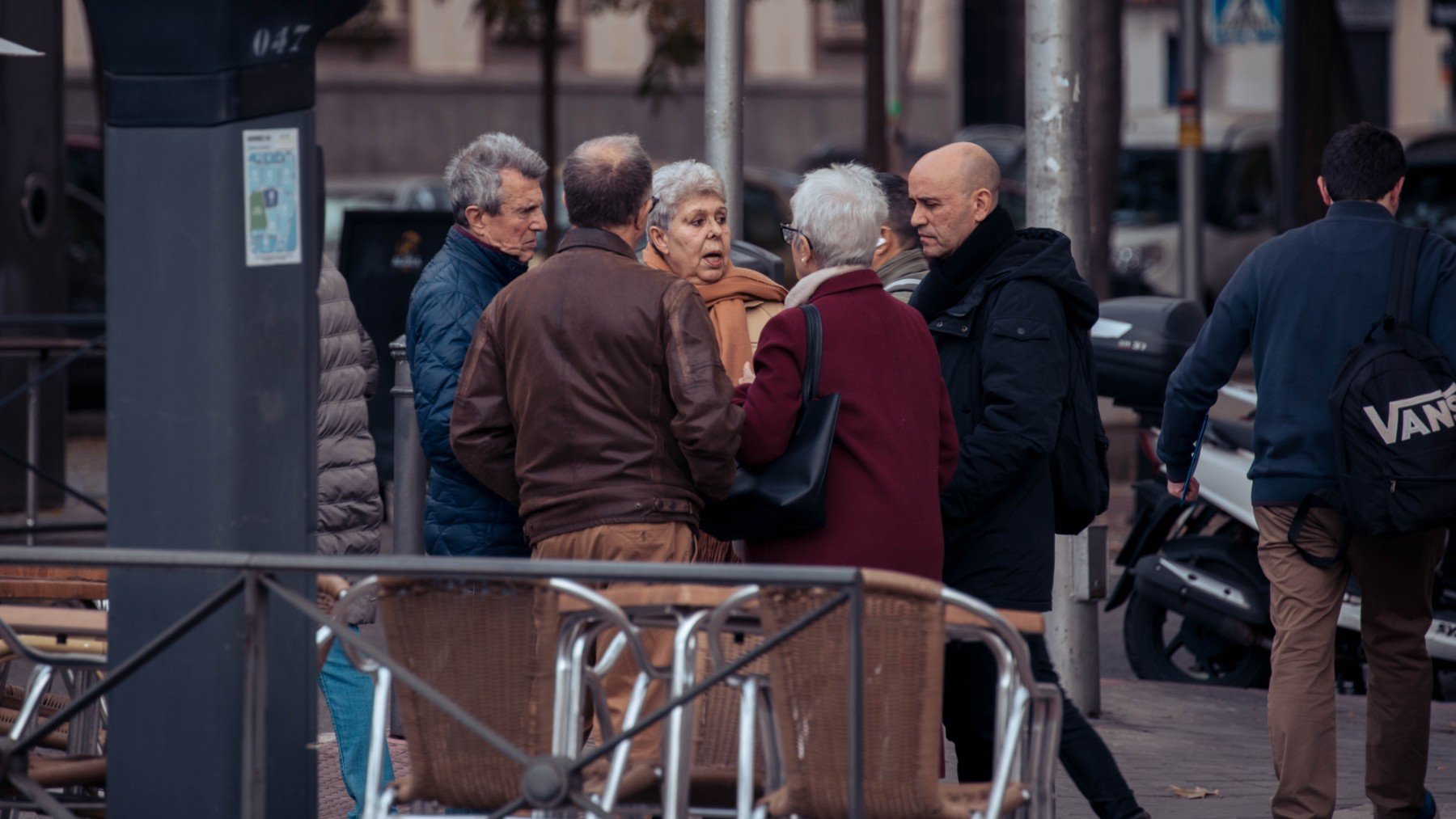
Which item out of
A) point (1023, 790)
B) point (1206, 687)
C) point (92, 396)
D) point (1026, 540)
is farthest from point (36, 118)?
point (1023, 790)

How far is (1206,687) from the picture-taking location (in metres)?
7.30

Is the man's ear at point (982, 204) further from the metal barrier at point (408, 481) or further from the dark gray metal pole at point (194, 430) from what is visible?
the metal barrier at point (408, 481)

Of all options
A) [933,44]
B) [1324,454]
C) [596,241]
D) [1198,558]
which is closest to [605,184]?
[596,241]

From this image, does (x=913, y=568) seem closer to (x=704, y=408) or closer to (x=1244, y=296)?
(x=704, y=408)

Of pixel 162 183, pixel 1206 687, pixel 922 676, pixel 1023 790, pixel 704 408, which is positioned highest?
pixel 162 183

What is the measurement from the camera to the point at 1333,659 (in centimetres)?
506

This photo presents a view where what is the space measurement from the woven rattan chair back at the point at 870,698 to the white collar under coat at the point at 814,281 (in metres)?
1.14

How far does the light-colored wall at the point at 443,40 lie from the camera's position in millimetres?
30422

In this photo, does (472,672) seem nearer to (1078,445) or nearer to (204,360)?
(204,360)

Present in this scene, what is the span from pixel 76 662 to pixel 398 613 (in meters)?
0.71

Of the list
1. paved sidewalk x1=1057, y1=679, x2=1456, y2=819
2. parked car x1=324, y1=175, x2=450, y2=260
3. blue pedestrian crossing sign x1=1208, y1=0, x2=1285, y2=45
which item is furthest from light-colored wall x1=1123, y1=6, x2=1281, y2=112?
paved sidewalk x1=1057, y1=679, x2=1456, y2=819

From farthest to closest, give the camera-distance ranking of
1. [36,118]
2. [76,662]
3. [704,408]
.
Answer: [36,118]
[704,408]
[76,662]

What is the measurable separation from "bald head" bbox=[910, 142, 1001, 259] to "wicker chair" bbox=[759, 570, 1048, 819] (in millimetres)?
1664

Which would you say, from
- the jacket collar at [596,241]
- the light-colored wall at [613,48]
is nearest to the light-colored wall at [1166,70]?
the light-colored wall at [613,48]
